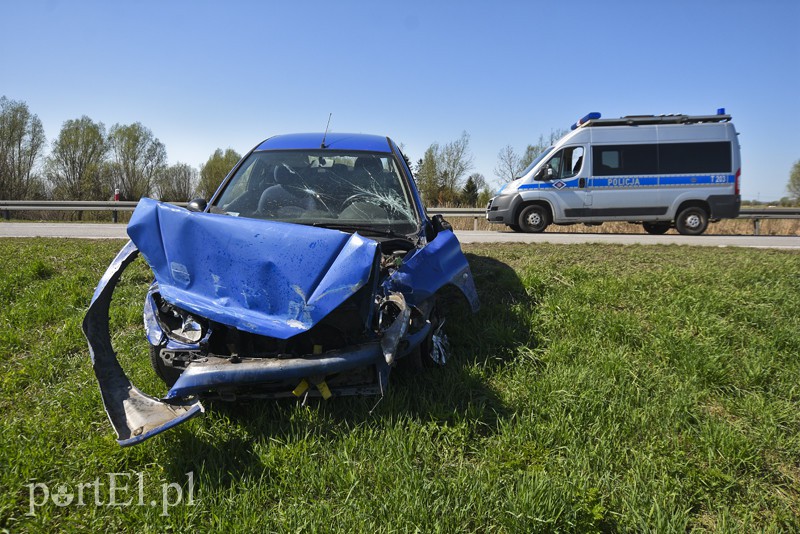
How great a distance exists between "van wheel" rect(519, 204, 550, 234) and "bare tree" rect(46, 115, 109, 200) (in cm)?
2909

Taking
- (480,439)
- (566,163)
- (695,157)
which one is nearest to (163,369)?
(480,439)

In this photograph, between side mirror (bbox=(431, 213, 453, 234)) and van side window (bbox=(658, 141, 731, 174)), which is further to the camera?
van side window (bbox=(658, 141, 731, 174))

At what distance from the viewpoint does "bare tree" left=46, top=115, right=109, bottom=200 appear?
3147 cm

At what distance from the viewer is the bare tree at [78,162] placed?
1239 inches

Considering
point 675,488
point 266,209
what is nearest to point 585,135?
point 266,209

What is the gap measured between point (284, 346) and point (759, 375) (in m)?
3.35

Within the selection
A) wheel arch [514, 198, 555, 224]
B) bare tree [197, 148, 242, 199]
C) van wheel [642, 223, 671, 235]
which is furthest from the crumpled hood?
bare tree [197, 148, 242, 199]

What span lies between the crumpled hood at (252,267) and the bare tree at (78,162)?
33304 mm

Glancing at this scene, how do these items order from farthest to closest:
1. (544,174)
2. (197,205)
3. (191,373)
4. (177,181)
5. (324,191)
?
(177,181) < (544,174) < (324,191) < (197,205) < (191,373)

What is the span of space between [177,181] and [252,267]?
1804 inches

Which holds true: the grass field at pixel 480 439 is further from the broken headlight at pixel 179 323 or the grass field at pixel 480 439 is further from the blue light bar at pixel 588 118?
the blue light bar at pixel 588 118

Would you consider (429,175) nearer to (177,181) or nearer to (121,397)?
(177,181)

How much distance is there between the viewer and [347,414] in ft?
9.77

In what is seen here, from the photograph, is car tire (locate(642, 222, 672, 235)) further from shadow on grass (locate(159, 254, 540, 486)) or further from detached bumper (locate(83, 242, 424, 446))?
detached bumper (locate(83, 242, 424, 446))
